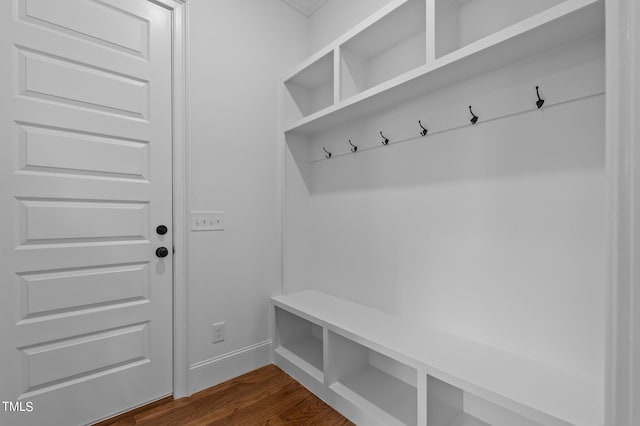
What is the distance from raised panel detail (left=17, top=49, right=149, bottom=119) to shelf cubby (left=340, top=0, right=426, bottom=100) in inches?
45.8

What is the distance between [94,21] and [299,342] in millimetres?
2334

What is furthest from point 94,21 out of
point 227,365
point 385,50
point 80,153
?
point 227,365

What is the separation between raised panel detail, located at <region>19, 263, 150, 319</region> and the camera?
4.49 feet

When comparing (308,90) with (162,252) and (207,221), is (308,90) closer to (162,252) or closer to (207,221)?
(207,221)

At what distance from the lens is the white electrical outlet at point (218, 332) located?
6.22 ft

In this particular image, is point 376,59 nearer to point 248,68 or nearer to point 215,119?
point 248,68

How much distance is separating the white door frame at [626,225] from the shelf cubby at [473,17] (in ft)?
2.81

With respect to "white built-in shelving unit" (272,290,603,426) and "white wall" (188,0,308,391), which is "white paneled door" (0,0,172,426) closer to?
"white wall" (188,0,308,391)

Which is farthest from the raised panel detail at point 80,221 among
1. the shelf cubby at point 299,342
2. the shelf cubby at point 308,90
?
the shelf cubby at point 308,90

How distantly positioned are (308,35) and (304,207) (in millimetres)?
1413

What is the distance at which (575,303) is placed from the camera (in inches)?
45.6

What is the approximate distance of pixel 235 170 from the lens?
199cm

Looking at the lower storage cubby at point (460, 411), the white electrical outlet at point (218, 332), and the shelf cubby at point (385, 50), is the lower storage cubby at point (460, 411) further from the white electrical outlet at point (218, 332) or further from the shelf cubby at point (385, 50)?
the shelf cubby at point (385, 50)

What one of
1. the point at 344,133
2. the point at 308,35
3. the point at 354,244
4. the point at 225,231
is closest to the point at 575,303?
the point at 354,244
